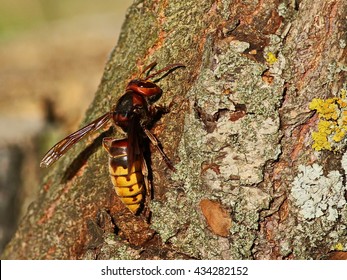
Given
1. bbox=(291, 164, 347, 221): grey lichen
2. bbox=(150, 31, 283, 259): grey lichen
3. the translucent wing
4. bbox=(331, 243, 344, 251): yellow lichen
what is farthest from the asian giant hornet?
bbox=(331, 243, 344, 251): yellow lichen

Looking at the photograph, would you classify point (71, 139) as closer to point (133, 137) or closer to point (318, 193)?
point (133, 137)

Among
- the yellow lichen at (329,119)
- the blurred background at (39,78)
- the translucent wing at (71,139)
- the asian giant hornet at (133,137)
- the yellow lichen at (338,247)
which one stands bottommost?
the yellow lichen at (338,247)

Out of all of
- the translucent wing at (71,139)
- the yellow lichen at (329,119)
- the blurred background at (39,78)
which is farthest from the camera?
the blurred background at (39,78)

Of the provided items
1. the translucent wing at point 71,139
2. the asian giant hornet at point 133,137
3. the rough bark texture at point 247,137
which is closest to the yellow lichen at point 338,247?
the rough bark texture at point 247,137

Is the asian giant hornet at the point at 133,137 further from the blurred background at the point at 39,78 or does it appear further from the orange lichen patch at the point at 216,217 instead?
the blurred background at the point at 39,78

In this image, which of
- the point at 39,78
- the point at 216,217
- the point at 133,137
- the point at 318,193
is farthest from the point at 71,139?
the point at 39,78

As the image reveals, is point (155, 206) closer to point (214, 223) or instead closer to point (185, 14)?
point (214, 223)

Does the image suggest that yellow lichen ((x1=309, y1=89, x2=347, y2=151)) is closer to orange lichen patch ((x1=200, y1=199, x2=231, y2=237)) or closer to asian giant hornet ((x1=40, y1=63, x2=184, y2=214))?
orange lichen patch ((x1=200, y1=199, x2=231, y2=237))

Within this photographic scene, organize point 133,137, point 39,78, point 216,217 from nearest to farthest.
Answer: point 216,217, point 133,137, point 39,78
